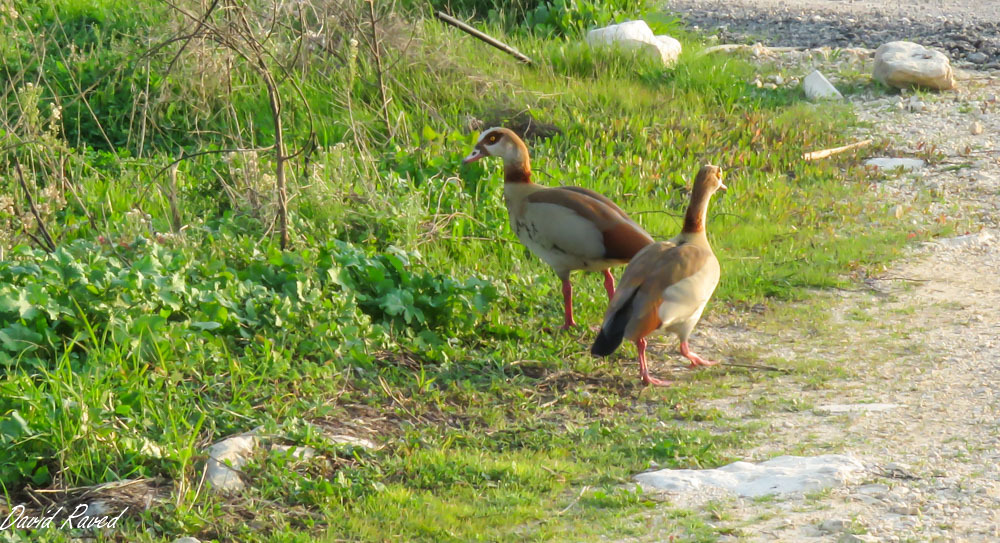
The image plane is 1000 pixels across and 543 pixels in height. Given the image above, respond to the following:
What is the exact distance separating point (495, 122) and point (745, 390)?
4.32 m

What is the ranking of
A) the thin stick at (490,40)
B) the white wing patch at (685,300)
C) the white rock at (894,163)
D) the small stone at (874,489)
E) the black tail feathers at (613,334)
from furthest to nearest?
the thin stick at (490,40)
the white rock at (894,163)
the white wing patch at (685,300)
the black tail feathers at (613,334)
the small stone at (874,489)

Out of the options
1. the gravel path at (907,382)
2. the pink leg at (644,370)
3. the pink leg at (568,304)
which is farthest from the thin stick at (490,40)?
the pink leg at (644,370)

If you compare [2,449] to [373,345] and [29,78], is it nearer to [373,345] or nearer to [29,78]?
[373,345]

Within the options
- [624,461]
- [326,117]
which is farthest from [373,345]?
[326,117]

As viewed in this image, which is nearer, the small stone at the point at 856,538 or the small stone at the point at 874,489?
the small stone at the point at 856,538

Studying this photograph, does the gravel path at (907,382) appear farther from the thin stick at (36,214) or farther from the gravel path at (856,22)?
the thin stick at (36,214)

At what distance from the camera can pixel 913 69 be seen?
1062 cm

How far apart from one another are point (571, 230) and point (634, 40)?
5.01 m

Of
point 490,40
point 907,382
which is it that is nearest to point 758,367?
point 907,382

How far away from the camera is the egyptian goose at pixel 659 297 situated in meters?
5.41

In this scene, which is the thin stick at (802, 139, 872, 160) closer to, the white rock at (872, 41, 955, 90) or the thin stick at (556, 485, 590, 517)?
the white rock at (872, 41, 955, 90)

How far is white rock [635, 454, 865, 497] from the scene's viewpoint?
14.4 feet

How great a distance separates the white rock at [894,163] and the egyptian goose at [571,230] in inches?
133

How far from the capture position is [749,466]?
183 inches
